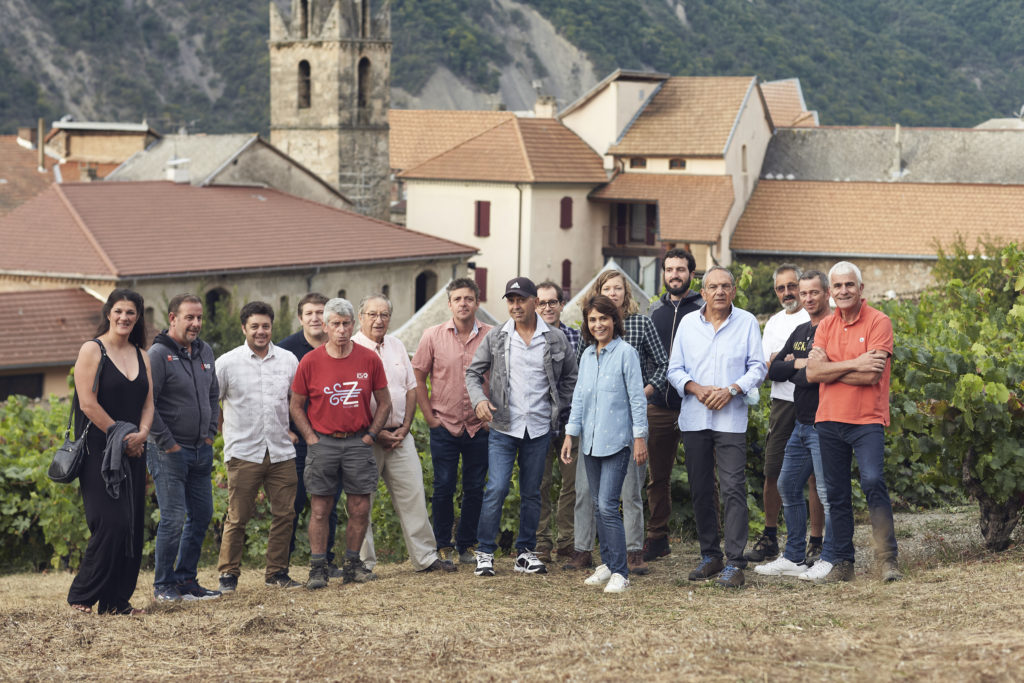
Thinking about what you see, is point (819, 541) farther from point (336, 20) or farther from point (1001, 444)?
point (336, 20)

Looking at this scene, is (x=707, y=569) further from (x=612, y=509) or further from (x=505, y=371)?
(x=505, y=371)

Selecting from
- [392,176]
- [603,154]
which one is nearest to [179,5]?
[392,176]

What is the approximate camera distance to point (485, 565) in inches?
324

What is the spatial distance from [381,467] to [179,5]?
87.4 meters

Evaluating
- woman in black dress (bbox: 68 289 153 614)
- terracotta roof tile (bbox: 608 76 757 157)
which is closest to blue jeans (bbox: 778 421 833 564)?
woman in black dress (bbox: 68 289 153 614)

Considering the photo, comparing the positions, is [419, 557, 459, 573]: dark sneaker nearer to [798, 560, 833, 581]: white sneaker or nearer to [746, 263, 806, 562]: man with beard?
[746, 263, 806, 562]: man with beard

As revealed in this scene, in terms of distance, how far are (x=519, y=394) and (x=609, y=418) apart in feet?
2.46

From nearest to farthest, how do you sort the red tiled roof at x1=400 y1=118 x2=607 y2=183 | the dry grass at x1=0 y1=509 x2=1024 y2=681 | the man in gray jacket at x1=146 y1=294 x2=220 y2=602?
the dry grass at x1=0 y1=509 x2=1024 y2=681, the man in gray jacket at x1=146 y1=294 x2=220 y2=602, the red tiled roof at x1=400 y1=118 x2=607 y2=183

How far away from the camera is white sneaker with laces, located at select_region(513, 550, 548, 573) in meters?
8.24

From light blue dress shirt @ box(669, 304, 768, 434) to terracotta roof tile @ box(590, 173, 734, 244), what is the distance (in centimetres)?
3752

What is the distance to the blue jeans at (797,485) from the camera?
795 cm

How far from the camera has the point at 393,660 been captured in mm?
6148

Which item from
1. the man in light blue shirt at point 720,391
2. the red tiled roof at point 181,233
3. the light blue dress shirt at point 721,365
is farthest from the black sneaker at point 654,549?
the red tiled roof at point 181,233

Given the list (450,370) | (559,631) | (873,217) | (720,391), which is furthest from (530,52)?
(559,631)
